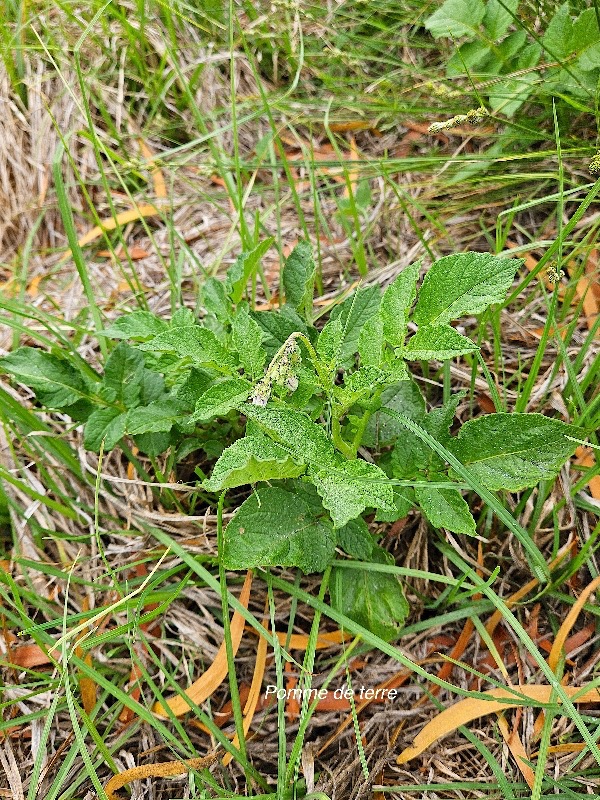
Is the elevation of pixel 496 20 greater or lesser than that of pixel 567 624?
greater

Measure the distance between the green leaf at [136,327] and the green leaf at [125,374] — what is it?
7 centimetres

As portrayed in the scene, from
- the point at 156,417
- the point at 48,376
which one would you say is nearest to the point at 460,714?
the point at 156,417

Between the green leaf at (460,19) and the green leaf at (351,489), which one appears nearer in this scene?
the green leaf at (351,489)

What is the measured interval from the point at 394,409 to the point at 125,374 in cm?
57

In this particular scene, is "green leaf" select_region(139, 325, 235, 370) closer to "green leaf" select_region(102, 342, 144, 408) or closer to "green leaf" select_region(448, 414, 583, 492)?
"green leaf" select_region(102, 342, 144, 408)

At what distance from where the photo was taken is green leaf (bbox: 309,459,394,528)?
1.05m

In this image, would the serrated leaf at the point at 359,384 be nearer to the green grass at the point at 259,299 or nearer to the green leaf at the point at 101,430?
the green grass at the point at 259,299

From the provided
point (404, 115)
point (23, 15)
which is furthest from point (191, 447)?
point (23, 15)

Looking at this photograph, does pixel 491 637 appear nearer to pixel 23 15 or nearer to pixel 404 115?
pixel 404 115

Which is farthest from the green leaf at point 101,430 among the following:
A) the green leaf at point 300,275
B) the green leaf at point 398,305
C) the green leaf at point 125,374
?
the green leaf at point 398,305

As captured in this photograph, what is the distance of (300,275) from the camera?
1.43m

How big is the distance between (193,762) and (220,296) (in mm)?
908

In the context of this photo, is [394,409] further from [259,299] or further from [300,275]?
[259,299]

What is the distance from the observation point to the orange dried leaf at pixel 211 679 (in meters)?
1.37
